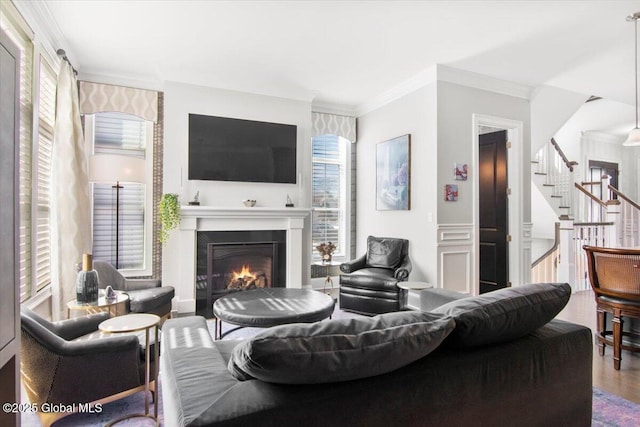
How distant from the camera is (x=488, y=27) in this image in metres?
3.31

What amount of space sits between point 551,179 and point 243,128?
523 centimetres

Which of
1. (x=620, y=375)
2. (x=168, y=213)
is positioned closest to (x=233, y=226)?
(x=168, y=213)

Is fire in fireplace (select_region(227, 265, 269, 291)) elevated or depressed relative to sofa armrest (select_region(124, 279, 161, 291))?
depressed

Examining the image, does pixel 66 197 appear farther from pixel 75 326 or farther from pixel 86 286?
pixel 75 326

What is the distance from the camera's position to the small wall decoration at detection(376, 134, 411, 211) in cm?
468

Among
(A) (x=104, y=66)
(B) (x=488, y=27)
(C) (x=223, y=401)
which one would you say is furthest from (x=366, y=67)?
(C) (x=223, y=401)

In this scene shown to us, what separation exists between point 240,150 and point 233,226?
38.3 inches

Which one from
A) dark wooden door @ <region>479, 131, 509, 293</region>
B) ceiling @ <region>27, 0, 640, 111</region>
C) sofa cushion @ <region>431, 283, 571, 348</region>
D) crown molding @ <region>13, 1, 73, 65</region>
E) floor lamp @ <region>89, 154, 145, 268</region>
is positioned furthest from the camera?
dark wooden door @ <region>479, 131, 509, 293</region>

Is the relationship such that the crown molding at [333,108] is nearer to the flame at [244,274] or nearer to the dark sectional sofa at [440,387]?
the flame at [244,274]

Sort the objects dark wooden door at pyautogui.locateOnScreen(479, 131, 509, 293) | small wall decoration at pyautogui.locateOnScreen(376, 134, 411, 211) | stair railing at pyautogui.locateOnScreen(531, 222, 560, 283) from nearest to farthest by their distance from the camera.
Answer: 1. small wall decoration at pyautogui.locateOnScreen(376, 134, 411, 211)
2. dark wooden door at pyautogui.locateOnScreen(479, 131, 509, 293)
3. stair railing at pyautogui.locateOnScreen(531, 222, 560, 283)

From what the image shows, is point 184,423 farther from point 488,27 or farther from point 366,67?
point 366,67

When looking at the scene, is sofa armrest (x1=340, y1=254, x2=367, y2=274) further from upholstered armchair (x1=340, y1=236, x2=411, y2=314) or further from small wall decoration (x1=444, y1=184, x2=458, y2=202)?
small wall decoration (x1=444, y1=184, x2=458, y2=202)

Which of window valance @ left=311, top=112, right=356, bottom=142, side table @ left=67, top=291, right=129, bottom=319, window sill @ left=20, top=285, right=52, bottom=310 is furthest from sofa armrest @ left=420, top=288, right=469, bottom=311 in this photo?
window valance @ left=311, top=112, right=356, bottom=142

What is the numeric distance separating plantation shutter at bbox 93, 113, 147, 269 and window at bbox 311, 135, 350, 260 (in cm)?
242
